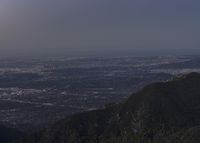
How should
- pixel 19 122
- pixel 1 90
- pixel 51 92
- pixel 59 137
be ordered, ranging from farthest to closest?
1. pixel 1 90
2. pixel 51 92
3. pixel 19 122
4. pixel 59 137

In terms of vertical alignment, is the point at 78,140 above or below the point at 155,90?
below

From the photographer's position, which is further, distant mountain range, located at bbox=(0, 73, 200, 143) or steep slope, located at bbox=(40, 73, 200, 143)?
steep slope, located at bbox=(40, 73, 200, 143)

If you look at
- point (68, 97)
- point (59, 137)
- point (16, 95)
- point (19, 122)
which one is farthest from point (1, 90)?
point (59, 137)

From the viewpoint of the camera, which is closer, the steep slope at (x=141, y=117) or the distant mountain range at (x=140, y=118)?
the distant mountain range at (x=140, y=118)

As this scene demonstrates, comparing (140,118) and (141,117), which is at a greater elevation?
(141,117)

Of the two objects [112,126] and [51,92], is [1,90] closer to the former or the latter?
[51,92]
